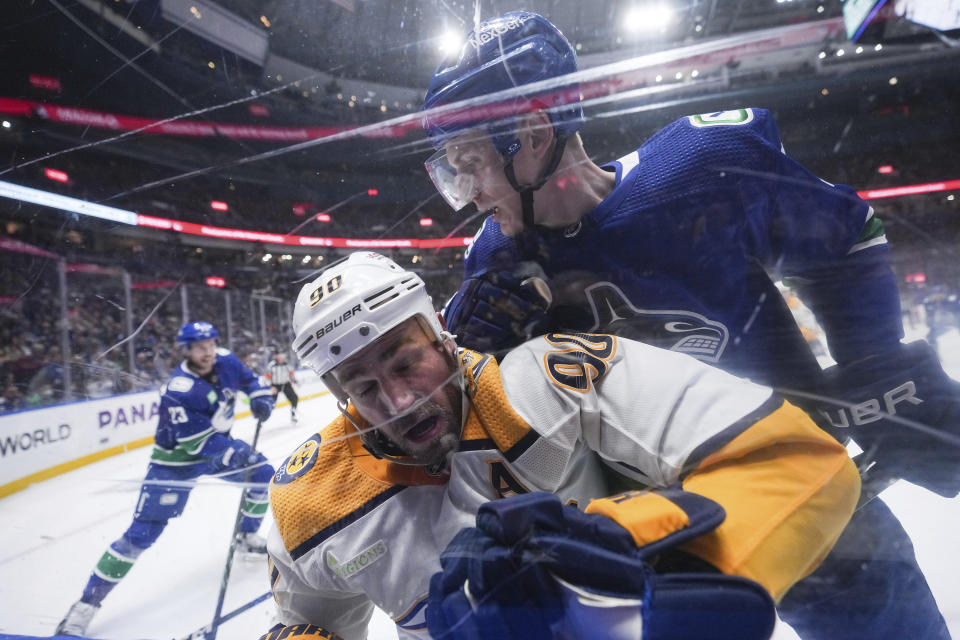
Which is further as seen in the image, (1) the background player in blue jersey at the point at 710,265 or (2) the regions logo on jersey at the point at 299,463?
(2) the regions logo on jersey at the point at 299,463

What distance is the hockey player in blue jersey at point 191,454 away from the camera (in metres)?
0.80

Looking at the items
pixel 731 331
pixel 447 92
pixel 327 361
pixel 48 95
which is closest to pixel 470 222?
pixel 447 92

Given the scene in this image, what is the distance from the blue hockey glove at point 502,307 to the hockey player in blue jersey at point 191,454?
0.40 m

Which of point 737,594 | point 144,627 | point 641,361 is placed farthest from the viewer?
point 144,627

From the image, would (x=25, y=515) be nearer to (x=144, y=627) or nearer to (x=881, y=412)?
(x=144, y=627)

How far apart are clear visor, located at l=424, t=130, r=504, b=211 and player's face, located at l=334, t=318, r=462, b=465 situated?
177 mm

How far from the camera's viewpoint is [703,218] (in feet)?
1.66

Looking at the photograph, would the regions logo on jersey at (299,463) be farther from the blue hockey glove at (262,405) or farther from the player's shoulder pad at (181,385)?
the player's shoulder pad at (181,385)

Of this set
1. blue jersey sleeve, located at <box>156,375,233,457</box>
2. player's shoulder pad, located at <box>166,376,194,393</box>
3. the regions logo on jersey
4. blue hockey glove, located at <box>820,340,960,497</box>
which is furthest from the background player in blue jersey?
blue jersey sleeve, located at <box>156,375,233,457</box>

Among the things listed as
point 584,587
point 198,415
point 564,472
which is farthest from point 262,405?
point 584,587

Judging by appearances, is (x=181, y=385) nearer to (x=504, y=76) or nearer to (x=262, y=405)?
(x=262, y=405)

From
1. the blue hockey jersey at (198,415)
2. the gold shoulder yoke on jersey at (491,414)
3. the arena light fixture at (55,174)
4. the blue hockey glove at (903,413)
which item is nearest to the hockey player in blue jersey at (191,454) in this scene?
the blue hockey jersey at (198,415)

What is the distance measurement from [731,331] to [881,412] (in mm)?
179

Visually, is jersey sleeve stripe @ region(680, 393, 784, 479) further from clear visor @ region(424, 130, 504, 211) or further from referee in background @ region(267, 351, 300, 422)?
referee in background @ region(267, 351, 300, 422)
